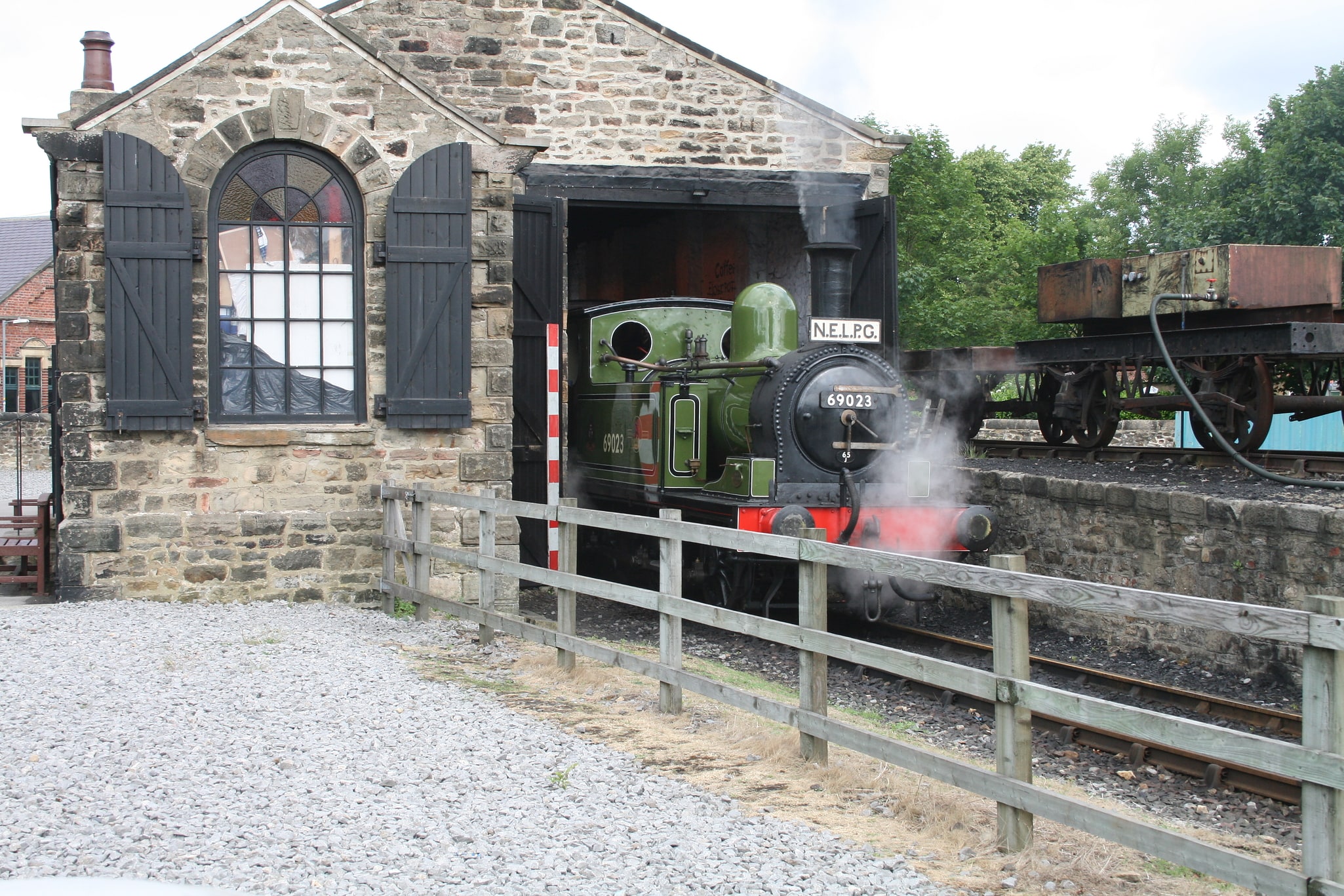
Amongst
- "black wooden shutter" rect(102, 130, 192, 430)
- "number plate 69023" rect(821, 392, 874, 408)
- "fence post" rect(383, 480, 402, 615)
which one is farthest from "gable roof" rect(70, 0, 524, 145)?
"number plate 69023" rect(821, 392, 874, 408)

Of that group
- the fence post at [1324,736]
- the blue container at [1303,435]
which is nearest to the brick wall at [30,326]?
the blue container at [1303,435]

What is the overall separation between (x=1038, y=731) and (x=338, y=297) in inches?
219

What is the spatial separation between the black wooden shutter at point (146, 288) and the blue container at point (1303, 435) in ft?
51.9

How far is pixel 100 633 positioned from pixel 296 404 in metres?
2.23

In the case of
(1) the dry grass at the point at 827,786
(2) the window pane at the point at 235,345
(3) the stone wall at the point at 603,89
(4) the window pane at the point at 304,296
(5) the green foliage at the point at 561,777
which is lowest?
(1) the dry grass at the point at 827,786

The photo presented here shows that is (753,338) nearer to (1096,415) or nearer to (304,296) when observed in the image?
(304,296)

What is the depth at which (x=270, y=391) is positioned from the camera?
893 cm

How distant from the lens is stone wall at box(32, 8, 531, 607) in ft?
28.1

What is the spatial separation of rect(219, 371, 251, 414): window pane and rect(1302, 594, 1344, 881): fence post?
7416 millimetres

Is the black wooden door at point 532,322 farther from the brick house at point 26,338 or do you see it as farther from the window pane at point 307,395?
the brick house at point 26,338

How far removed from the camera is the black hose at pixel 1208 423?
966 cm

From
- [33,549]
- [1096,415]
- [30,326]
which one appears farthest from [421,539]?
Result: [30,326]

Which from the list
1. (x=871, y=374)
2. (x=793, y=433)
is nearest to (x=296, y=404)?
(x=793, y=433)

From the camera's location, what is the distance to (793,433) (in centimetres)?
895
